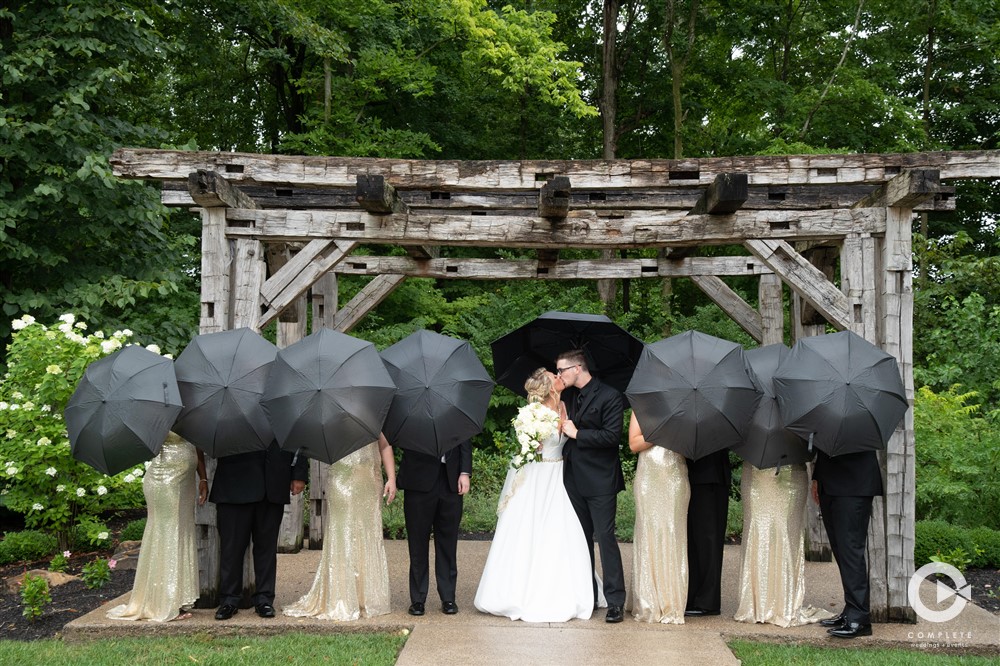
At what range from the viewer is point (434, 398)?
6.16 m

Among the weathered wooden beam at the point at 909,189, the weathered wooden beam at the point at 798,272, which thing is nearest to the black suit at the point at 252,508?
the weathered wooden beam at the point at 798,272

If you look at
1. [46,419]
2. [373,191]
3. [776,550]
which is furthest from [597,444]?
[46,419]

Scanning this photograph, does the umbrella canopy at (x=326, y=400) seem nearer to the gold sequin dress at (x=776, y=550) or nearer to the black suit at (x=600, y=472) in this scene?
the black suit at (x=600, y=472)

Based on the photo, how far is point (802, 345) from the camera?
609cm

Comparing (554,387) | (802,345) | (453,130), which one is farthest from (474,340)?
(802,345)

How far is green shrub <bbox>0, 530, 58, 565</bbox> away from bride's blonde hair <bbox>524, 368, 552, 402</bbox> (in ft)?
20.2

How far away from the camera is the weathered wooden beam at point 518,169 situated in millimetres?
6938

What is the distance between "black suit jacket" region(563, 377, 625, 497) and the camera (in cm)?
648

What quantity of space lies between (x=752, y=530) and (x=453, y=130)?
1276 centimetres

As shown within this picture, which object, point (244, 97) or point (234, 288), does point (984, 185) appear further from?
point (234, 288)

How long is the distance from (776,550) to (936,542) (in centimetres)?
337

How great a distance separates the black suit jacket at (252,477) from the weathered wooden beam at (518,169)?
2.22 meters

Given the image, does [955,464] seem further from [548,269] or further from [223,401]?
[223,401]

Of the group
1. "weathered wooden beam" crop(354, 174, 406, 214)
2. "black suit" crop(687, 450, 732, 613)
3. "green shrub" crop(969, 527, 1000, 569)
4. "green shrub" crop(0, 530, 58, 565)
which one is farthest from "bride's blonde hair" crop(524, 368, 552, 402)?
"green shrub" crop(0, 530, 58, 565)
